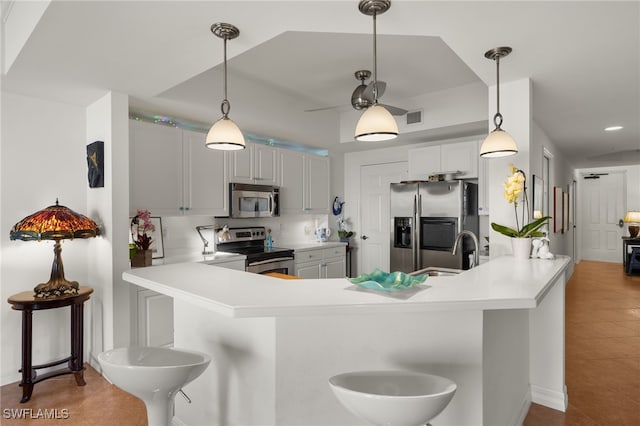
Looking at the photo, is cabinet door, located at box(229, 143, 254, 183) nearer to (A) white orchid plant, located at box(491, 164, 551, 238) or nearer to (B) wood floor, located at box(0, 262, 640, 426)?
(B) wood floor, located at box(0, 262, 640, 426)

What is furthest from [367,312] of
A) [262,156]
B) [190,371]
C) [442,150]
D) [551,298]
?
[442,150]

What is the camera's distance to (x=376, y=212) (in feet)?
18.3

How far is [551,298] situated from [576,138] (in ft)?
11.5

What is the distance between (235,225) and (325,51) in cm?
227

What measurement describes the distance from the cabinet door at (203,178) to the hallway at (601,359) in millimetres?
3214

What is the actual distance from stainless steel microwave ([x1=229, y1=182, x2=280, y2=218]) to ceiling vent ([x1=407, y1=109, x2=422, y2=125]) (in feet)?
5.91

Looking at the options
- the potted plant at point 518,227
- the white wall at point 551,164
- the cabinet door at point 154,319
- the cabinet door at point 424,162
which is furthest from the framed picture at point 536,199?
the cabinet door at point 154,319

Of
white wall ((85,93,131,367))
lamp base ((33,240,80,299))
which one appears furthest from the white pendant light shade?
lamp base ((33,240,80,299))

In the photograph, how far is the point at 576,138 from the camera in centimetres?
506

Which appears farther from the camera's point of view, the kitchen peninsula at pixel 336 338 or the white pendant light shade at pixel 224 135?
the white pendant light shade at pixel 224 135

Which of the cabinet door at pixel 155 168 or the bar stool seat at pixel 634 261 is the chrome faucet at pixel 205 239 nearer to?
the cabinet door at pixel 155 168

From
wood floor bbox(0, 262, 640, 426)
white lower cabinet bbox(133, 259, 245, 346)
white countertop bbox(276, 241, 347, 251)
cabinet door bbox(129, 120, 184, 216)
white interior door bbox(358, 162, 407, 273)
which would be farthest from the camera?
white interior door bbox(358, 162, 407, 273)

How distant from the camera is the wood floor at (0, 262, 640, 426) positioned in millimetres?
2408

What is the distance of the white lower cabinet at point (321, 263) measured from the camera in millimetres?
4656
